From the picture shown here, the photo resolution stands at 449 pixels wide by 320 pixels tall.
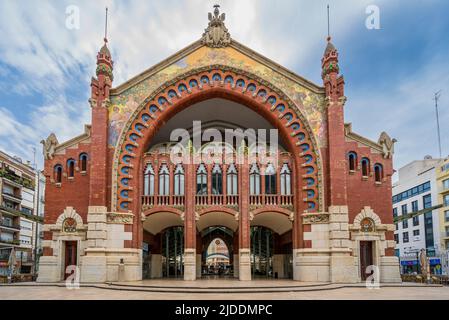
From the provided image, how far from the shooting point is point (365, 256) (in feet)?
112

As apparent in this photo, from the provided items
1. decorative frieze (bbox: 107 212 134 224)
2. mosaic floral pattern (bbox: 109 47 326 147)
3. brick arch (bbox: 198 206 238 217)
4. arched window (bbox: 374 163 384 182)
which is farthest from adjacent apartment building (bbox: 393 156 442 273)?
decorative frieze (bbox: 107 212 134 224)

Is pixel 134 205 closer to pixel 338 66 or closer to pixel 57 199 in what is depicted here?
pixel 57 199

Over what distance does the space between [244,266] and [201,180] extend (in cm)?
767

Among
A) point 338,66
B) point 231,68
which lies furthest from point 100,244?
point 338,66

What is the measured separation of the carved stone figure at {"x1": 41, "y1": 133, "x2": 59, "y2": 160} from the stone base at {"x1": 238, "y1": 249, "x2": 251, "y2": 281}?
16.4m

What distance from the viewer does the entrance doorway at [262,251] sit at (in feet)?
141

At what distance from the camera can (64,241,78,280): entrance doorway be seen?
3394cm

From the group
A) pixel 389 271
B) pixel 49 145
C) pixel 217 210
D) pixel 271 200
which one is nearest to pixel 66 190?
pixel 49 145

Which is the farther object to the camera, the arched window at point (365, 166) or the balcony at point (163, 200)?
the balcony at point (163, 200)

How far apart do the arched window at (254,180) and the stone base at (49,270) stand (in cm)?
1554

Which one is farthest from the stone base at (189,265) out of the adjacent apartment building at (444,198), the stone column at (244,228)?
the adjacent apartment building at (444,198)

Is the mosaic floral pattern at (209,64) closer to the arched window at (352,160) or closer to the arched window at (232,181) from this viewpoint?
the arched window at (352,160)

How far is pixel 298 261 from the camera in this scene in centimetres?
3416
